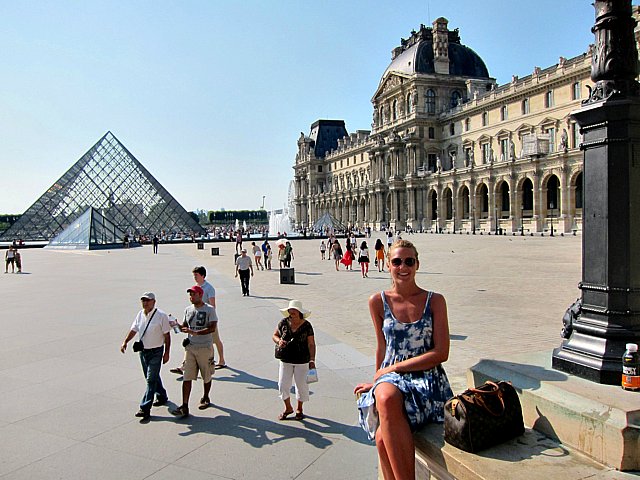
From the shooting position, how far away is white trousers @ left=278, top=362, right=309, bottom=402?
4.97 m

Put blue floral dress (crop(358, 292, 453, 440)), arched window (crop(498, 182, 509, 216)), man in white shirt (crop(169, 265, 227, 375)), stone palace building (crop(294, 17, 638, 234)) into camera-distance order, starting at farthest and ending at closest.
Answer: arched window (crop(498, 182, 509, 216))
stone palace building (crop(294, 17, 638, 234))
man in white shirt (crop(169, 265, 227, 375))
blue floral dress (crop(358, 292, 453, 440))

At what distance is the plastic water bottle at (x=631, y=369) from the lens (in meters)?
3.04

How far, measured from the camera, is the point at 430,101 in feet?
217

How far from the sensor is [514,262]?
66.9ft

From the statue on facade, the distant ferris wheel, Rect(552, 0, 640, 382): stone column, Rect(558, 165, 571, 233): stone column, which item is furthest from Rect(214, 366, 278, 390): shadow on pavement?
the distant ferris wheel

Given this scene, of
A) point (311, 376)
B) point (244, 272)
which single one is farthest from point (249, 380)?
point (244, 272)

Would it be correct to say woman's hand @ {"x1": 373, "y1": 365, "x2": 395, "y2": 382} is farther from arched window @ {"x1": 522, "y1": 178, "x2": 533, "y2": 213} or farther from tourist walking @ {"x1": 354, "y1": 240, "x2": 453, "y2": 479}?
arched window @ {"x1": 522, "y1": 178, "x2": 533, "y2": 213}

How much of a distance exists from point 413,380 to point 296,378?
2146 mm

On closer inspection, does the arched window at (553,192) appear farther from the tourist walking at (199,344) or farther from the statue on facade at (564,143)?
the tourist walking at (199,344)

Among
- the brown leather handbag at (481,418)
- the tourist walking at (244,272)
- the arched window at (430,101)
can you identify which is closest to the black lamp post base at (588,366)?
the brown leather handbag at (481,418)

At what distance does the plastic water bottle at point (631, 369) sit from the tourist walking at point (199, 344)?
3.65 metres

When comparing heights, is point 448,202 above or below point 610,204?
above

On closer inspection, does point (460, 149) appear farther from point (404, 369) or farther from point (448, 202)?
point (404, 369)

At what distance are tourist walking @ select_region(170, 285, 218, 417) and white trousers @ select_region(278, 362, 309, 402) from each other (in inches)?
32.0
